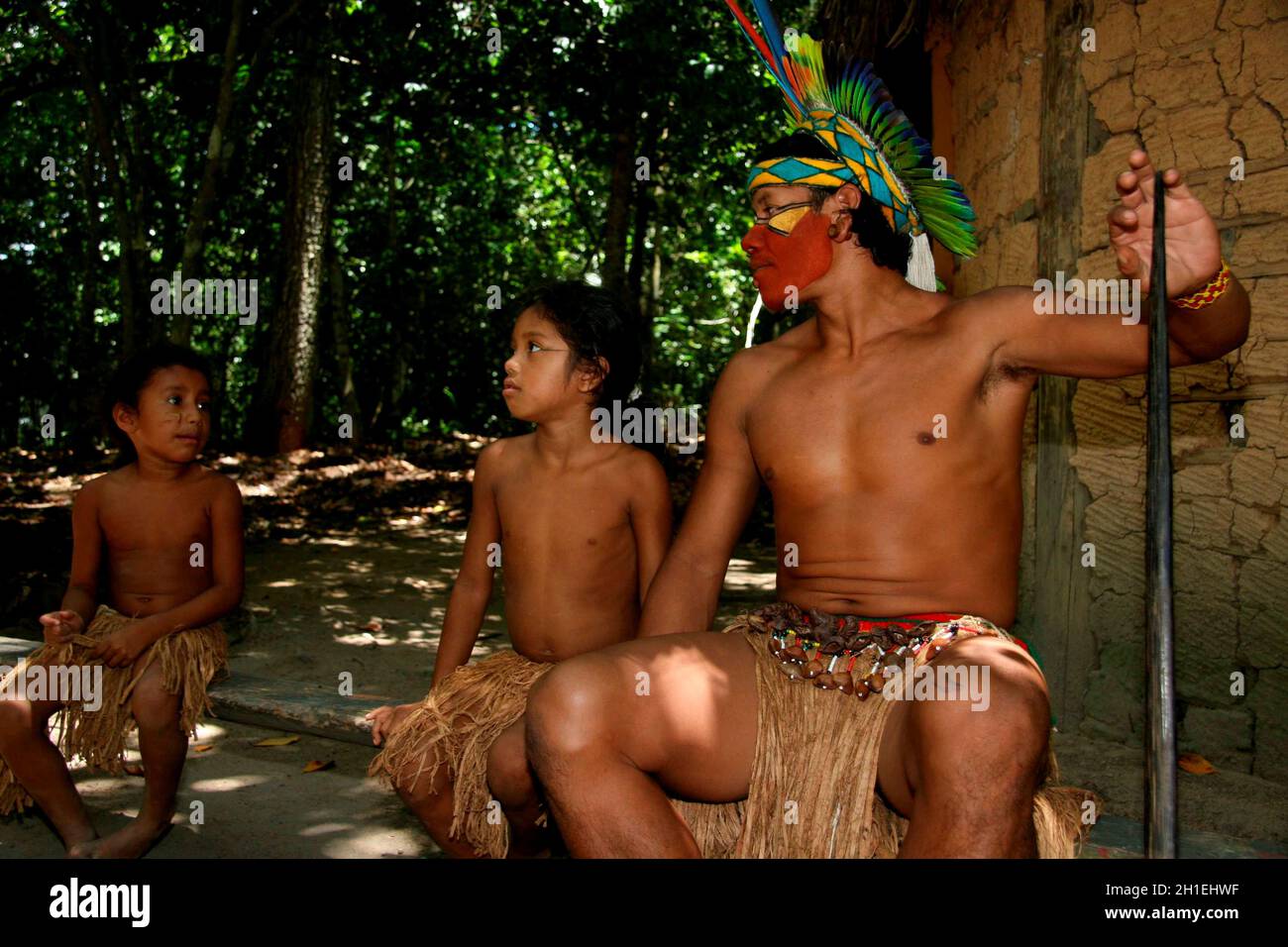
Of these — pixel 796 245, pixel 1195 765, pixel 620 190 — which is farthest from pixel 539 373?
pixel 620 190

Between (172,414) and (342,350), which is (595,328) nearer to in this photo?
(172,414)

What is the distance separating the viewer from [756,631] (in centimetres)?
229

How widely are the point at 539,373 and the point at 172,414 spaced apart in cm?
116

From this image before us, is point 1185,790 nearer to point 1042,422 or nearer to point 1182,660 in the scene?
point 1182,660

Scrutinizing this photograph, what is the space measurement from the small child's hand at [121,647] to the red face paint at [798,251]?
1.96 m

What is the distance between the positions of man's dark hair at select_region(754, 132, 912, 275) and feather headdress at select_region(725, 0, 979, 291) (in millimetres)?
17

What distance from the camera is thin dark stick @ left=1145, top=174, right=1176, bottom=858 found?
1577 mm

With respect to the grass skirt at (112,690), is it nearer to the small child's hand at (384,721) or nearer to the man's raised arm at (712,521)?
the small child's hand at (384,721)

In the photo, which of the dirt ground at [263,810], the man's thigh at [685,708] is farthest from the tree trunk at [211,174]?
the man's thigh at [685,708]

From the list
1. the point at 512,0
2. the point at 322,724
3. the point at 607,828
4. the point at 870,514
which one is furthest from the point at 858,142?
the point at 512,0

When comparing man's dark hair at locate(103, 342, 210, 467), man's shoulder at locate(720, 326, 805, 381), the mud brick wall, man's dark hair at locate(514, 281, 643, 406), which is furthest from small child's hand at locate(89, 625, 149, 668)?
the mud brick wall

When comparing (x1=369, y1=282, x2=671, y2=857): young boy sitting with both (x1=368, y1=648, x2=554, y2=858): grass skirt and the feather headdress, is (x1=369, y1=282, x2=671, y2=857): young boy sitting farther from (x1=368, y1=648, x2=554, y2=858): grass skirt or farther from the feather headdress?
the feather headdress

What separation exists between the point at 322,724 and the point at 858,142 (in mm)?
1901

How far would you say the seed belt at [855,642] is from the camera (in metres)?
2.08
